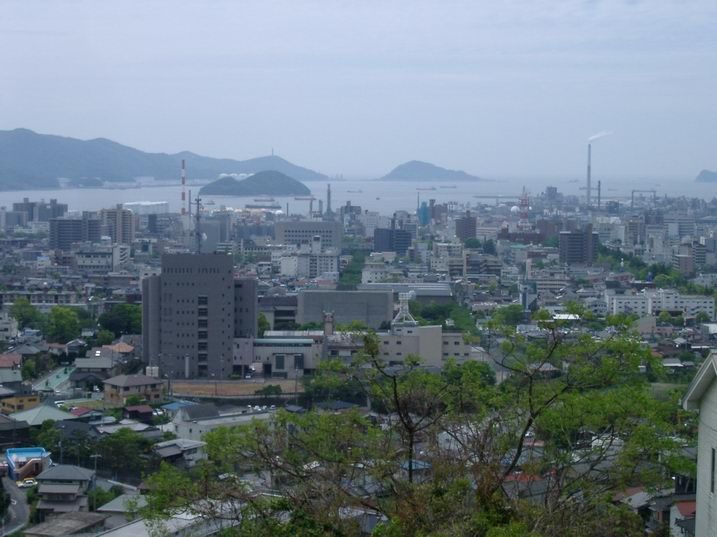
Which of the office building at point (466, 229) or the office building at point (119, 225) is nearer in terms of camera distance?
the office building at point (119, 225)

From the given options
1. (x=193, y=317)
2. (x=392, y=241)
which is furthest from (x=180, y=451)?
(x=392, y=241)

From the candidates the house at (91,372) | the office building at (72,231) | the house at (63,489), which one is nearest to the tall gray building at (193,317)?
the house at (91,372)

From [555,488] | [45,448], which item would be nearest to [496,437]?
[555,488]

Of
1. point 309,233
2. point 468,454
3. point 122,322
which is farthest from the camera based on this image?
point 309,233

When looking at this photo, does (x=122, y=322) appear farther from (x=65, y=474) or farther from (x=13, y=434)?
(x=65, y=474)

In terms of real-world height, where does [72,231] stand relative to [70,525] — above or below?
above

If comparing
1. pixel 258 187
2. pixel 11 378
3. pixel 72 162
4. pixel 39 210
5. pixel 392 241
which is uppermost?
pixel 72 162

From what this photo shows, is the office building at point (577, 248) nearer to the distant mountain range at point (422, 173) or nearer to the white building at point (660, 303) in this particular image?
the white building at point (660, 303)

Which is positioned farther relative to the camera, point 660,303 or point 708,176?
point 708,176
